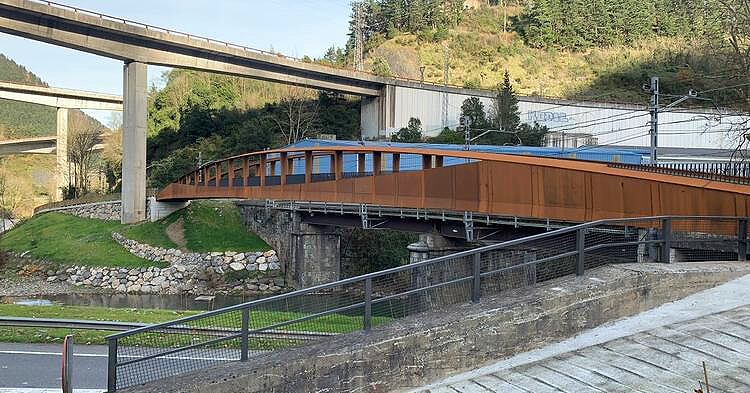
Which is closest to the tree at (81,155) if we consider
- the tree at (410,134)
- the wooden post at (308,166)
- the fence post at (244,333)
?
the tree at (410,134)

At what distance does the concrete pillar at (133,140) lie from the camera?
45125 mm

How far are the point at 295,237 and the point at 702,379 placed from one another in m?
29.5

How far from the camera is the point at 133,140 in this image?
45.3 m

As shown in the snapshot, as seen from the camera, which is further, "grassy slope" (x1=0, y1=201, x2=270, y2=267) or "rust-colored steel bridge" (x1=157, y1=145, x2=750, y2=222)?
"grassy slope" (x1=0, y1=201, x2=270, y2=267)

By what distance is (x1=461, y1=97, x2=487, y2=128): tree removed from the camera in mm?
59219

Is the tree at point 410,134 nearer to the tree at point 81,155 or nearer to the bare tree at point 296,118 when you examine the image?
the bare tree at point 296,118

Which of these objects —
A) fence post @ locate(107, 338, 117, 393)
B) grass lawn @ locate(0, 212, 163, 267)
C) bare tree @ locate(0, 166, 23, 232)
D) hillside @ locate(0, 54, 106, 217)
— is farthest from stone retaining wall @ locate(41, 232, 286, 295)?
hillside @ locate(0, 54, 106, 217)

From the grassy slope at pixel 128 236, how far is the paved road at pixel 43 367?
2675 cm

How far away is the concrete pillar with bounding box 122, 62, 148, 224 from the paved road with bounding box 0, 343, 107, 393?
3559 cm

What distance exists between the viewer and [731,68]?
16609 millimetres

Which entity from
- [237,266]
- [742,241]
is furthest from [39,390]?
[237,266]

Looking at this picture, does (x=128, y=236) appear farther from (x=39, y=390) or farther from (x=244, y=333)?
(x=244, y=333)

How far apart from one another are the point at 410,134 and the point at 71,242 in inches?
1167

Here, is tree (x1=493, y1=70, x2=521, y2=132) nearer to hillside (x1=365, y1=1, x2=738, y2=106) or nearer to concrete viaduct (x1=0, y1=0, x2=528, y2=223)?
concrete viaduct (x1=0, y1=0, x2=528, y2=223)
